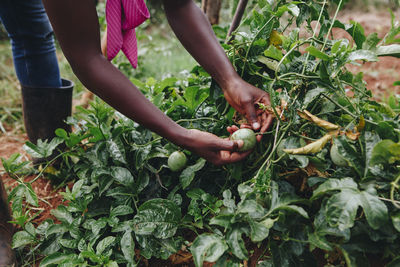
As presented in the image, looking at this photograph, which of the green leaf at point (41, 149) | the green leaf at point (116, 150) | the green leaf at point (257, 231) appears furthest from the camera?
the green leaf at point (41, 149)

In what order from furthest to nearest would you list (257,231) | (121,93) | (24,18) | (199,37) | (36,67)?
(36,67) → (24,18) → (199,37) → (121,93) → (257,231)

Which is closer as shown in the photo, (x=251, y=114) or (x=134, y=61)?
(x=251, y=114)

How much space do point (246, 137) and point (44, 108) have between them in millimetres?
1273

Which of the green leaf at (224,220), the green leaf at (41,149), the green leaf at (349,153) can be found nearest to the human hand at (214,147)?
the green leaf at (224,220)

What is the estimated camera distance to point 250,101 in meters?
1.27

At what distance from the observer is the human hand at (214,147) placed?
3.78 ft

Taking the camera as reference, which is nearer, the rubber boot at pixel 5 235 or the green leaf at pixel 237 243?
the green leaf at pixel 237 243

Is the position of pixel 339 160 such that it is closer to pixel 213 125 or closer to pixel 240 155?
pixel 240 155

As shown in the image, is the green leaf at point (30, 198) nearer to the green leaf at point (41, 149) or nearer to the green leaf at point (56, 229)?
the green leaf at point (56, 229)

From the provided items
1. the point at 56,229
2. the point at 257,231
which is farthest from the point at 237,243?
the point at 56,229

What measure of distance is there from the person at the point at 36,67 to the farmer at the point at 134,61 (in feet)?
2.09

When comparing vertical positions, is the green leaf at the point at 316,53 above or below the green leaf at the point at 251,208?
above

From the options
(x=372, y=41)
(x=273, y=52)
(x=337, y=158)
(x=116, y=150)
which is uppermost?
(x=372, y=41)

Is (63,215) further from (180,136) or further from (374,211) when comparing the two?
(374,211)
